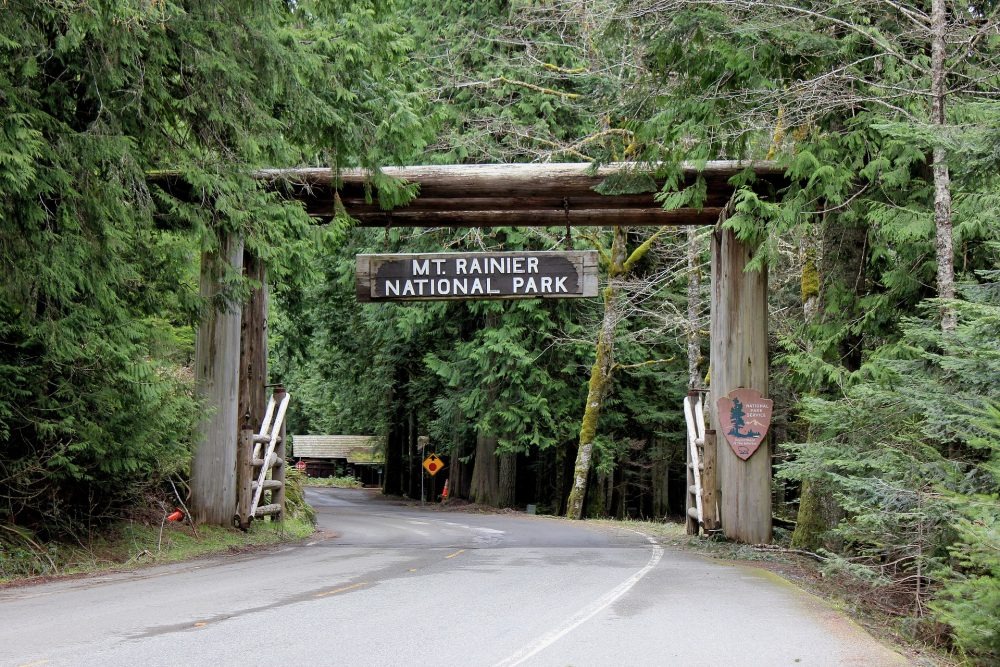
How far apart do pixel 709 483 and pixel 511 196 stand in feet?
17.2

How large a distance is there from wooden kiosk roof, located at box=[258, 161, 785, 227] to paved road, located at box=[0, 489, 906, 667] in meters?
5.07

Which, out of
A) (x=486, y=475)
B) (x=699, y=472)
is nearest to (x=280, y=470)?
(x=699, y=472)

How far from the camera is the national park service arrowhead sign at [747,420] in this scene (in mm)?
14539

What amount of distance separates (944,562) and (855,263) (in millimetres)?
6248

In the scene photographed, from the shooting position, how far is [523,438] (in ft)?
95.8

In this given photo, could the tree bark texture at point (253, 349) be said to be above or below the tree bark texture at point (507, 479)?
above

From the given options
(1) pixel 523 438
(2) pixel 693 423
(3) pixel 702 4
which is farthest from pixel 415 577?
(1) pixel 523 438

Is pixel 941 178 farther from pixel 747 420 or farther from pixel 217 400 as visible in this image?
pixel 217 400

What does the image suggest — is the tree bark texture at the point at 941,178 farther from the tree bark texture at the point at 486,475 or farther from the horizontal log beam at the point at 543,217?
the tree bark texture at the point at 486,475

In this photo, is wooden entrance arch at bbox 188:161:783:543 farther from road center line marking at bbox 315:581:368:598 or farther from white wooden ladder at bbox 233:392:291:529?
road center line marking at bbox 315:581:368:598

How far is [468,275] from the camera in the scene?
579 inches

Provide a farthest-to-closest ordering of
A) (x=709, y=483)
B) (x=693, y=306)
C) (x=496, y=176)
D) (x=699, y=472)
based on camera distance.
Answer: (x=693, y=306)
(x=699, y=472)
(x=709, y=483)
(x=496, y=176)

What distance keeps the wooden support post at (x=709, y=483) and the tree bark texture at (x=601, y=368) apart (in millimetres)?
11833

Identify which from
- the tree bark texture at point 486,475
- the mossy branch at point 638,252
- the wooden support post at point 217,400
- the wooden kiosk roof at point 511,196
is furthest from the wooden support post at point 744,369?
the tree bark texture at point 486,475
